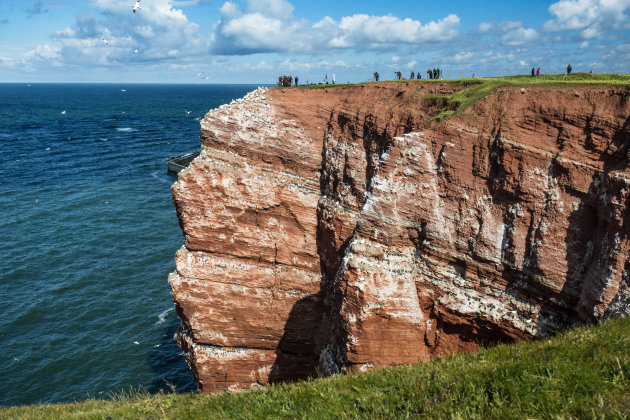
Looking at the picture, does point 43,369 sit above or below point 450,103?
below

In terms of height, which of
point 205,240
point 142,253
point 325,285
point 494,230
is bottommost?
point 142,253

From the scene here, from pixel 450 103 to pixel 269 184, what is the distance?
9891 millimetres

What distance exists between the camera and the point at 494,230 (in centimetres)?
1717

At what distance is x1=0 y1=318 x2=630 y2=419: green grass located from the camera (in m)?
8.76

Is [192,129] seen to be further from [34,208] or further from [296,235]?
[296,235]

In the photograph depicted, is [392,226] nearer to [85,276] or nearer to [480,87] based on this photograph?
[480,87]

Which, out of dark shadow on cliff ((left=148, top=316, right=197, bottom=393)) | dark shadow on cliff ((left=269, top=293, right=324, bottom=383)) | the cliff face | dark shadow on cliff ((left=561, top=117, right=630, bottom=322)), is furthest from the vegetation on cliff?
dark shadow on cliff ((left=148, top=316, right=197, bottom=393))

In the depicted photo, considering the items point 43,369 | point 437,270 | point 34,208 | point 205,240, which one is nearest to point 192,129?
point 34,208

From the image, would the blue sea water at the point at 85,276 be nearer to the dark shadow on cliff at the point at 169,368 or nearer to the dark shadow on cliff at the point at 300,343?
the dark shadow on cliff at the point at 169,368

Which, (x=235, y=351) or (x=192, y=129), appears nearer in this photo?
(x=235, y=351)

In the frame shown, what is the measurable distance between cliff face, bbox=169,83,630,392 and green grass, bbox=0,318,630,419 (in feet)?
14.8

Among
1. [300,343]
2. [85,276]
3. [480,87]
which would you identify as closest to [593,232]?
[480,87]

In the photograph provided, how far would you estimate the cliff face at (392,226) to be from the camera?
50.4ft

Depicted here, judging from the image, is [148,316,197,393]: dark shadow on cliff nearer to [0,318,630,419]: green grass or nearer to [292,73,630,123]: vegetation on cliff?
[0,318,630,419]: green grass
